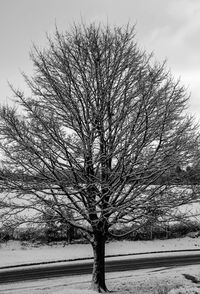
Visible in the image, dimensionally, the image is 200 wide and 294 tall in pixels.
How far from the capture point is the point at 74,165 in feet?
36.0

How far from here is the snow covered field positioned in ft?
42.0

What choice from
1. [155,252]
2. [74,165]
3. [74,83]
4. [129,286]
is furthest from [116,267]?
[74,83]

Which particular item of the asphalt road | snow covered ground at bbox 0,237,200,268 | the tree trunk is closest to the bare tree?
the tree trunk

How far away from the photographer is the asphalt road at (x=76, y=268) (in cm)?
1717

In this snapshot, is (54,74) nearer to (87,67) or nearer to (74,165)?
(87,67)

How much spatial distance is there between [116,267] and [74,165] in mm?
11069

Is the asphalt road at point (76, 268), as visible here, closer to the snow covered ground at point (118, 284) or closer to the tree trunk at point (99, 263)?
the snow covered ground at point (118, 284)

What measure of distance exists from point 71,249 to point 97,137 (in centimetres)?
1997

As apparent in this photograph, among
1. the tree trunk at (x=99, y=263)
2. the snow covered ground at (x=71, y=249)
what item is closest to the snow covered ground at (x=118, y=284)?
the tree trunk at (x=99, y=263)

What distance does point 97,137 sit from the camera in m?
11.1

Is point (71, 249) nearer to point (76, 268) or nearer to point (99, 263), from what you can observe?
point (76, 268)

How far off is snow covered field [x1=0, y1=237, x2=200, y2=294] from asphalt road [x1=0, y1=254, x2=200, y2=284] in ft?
4.43

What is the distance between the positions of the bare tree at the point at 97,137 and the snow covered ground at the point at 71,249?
1336 cm

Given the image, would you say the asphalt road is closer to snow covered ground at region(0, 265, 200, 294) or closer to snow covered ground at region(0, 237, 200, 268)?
snow covered ground at region(0, 265, 200, 294)
